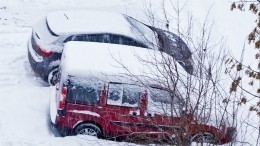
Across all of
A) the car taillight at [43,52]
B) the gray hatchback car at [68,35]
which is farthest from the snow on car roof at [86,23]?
the car taillight at [43,52]

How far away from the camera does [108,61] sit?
1066 centimetres

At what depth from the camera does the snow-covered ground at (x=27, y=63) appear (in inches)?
407

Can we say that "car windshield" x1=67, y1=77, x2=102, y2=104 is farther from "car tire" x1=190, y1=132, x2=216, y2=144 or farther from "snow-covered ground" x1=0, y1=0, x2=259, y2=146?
"car tire" x1=190, y1=132, x2=216, y2=144

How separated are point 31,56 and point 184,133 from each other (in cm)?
639

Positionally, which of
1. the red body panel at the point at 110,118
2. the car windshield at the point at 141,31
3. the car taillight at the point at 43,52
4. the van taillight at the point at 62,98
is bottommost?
the red body panel at the point at 110,118

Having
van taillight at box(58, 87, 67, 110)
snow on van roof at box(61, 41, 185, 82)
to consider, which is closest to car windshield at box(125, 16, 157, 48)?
snow on van roof at box(61, 41, 185, 82)

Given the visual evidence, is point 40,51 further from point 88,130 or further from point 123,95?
point 123,95

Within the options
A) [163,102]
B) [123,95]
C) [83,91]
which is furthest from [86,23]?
[163,102]

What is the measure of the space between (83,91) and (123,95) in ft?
2.38

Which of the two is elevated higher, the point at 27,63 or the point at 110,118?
the point at 27,63

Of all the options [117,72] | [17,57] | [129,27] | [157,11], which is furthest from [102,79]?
[157,11]

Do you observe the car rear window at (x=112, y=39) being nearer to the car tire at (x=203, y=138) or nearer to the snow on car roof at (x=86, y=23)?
the snow on car roof at (x=86, y=23)

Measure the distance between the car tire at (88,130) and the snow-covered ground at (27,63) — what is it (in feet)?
1.28

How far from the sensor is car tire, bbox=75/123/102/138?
10.6m
